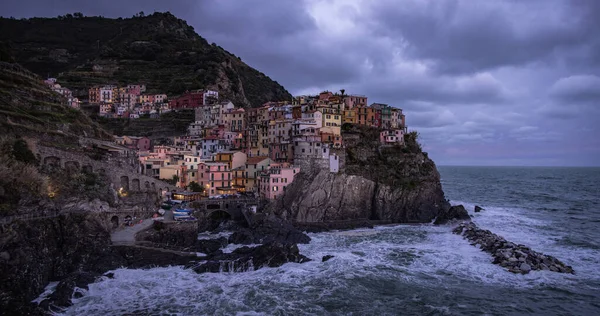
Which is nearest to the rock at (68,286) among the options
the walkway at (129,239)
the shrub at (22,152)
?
the walkway at (129,239)

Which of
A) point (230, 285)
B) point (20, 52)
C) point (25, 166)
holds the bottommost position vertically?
point (230, 285)

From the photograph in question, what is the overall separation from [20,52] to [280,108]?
117 metres

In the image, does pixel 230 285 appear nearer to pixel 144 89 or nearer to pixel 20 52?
pixel 144 89

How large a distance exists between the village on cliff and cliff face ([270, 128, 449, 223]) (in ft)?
8.53

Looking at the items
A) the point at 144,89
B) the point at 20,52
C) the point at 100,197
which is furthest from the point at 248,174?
the point at 20,52

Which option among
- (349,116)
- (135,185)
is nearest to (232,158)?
(135,185)

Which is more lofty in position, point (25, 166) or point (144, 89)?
point (144, 89)

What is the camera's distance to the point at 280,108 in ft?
279

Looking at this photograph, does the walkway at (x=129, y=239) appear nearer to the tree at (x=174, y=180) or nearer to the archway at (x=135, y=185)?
the archway at (x=135, y=185)

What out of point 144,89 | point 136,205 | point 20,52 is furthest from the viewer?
point 20,52

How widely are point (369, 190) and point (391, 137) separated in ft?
59.4

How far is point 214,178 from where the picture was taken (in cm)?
6594

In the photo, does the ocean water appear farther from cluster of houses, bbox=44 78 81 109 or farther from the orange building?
cluster of houses, bbox=44 78 81 109

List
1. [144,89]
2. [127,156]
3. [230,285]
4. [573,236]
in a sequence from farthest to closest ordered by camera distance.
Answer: [144,89]
[127,156]
[573,236]
[230,285]
